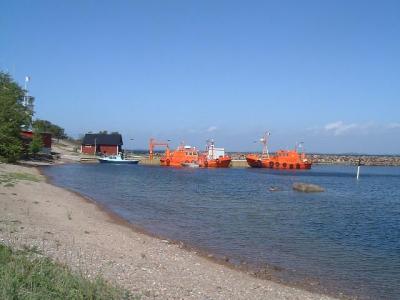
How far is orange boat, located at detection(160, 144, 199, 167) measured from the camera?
4050 inches

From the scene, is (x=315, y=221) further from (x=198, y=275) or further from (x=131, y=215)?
(x=198, y=275)

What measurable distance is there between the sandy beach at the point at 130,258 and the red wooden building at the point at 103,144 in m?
97.6

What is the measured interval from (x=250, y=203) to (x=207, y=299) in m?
25.1

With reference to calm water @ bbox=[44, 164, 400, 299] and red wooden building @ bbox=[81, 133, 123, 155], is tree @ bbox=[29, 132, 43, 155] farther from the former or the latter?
red wooden building @ bbox=[81, 133, 123, 155]

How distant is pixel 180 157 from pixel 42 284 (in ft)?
317

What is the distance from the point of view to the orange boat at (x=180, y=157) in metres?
103

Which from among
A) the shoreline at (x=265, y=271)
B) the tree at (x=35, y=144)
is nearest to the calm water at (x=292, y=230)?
the shoreline at (x=265, y=271)

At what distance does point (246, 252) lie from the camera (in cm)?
1767

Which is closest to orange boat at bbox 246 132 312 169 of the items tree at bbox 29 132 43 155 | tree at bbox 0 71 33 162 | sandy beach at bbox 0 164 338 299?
tree at bbox 29 132 43 155

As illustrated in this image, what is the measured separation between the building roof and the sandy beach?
97.8 metres

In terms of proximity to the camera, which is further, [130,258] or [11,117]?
[11,117]

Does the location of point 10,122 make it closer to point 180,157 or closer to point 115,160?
point 115,160

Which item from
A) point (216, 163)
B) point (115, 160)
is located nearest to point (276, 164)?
point (216, 163)

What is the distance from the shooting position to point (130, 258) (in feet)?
44.7
